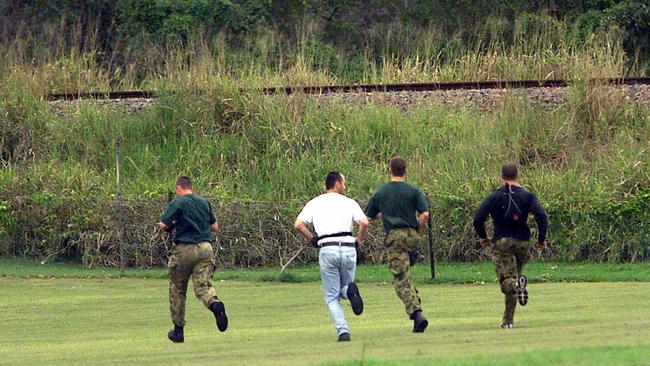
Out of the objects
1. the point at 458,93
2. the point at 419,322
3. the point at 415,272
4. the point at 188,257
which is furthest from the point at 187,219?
the point at 458,93

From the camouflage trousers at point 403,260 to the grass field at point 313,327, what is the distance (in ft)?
1.20

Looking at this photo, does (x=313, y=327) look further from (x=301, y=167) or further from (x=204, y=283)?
(x=301, y=167)

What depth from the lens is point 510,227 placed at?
14.3 metres

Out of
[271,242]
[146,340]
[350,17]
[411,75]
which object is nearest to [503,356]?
[146,340]

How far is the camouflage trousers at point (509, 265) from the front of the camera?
14.2 meters

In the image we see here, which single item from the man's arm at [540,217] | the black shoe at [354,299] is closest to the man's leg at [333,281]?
the black shoe at [354,299]

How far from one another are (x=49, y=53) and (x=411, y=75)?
9811 millimetres

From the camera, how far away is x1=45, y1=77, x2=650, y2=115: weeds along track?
3128 cm

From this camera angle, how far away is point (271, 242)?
27.4 metres

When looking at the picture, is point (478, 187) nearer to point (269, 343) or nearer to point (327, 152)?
point (327, 152)

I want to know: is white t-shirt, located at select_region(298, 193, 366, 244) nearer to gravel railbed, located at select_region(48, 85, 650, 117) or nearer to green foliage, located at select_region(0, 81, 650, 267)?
green foliage, located at select_region(0, 81, 650, 267)

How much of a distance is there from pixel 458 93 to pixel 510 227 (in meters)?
18.2

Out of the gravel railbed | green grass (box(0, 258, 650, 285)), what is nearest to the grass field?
green grass (box(0, 258, 650, 285))

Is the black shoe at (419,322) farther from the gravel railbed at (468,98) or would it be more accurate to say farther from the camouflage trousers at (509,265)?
the gravel railbed at (468,98)
